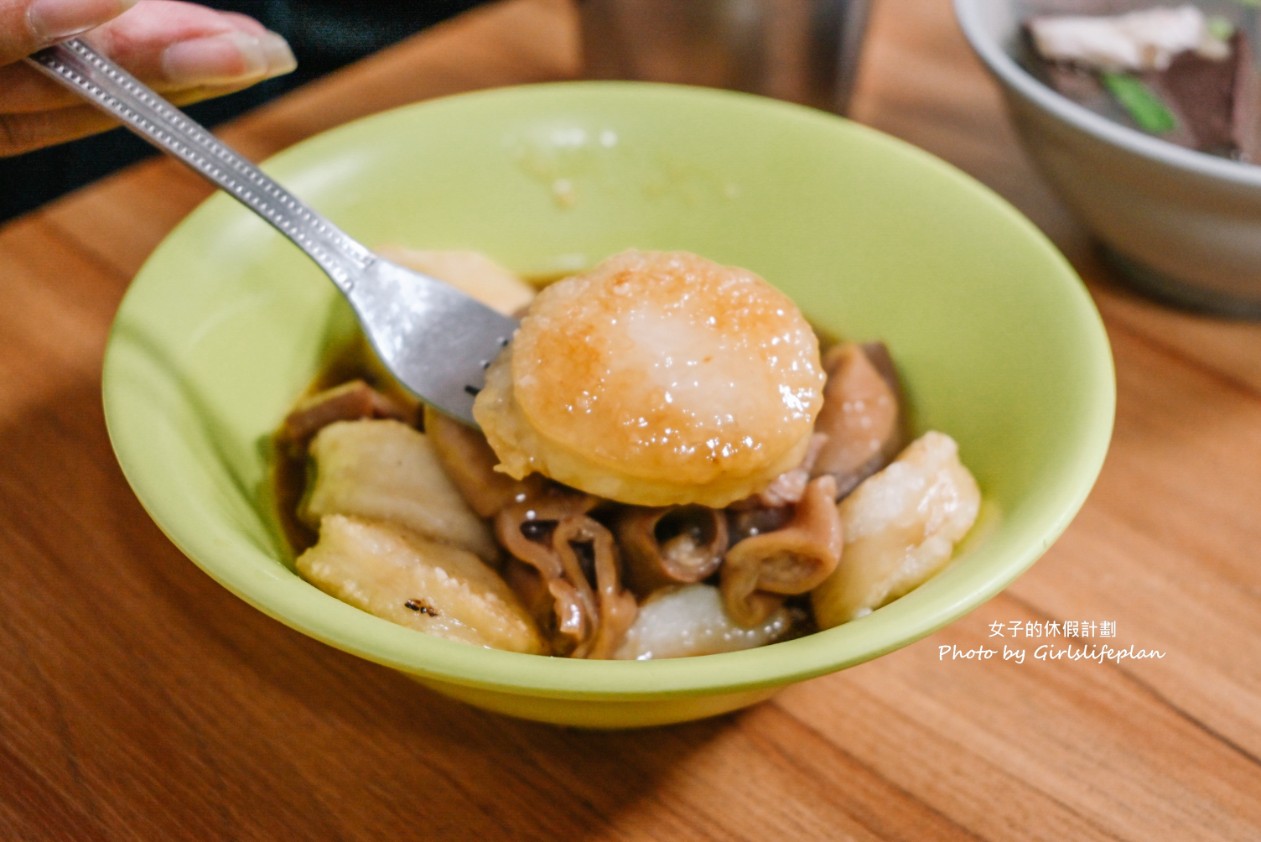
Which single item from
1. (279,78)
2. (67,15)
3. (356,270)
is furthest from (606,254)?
(279,78)

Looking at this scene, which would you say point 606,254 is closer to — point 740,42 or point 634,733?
point 740,42

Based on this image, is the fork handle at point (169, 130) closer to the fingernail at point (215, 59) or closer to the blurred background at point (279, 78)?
the fingernail at point (215, 59)

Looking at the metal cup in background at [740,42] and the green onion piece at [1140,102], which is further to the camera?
the metal cup in background at [740,42]

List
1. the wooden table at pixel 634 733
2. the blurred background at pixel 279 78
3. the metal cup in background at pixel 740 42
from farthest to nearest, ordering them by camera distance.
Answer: the blurred background at pixel 279 78 → the metal cup in background at pixel 740 42 → the wooden table at pixel 634 733

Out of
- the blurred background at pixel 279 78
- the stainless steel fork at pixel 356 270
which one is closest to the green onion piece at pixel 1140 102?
the stainless steel fork at pixel 356 270

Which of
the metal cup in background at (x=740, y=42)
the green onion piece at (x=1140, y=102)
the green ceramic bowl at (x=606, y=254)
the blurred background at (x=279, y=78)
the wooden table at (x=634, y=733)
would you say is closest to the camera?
the green ceramic bowl at (x=606, y=254)

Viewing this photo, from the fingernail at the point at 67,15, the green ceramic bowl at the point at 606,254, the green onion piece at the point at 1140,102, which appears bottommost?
the green ceramic bowl at the point at 606,254
